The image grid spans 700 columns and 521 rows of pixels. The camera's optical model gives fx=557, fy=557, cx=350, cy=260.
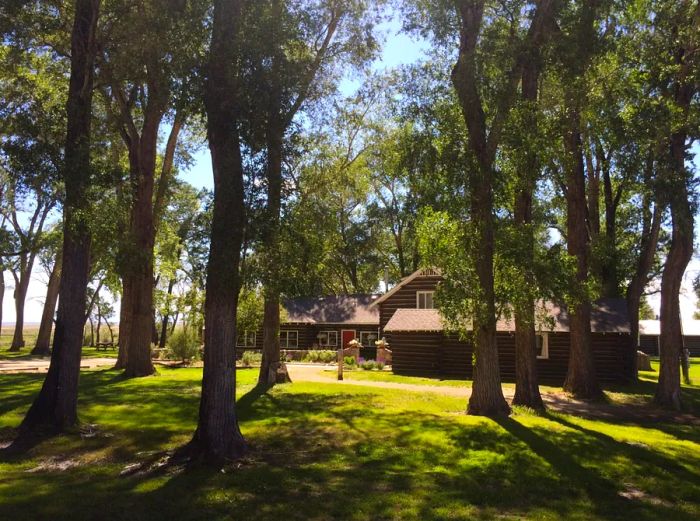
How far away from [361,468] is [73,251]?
8363mm

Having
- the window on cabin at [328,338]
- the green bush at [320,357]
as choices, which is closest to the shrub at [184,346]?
the green bush at [320,357]

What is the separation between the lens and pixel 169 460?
10297 millimetres

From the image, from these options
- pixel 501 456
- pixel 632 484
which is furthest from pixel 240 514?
pixel 632 484

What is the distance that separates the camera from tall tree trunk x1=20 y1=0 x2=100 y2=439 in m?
12.3

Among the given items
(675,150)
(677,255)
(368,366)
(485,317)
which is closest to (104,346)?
(368,366)

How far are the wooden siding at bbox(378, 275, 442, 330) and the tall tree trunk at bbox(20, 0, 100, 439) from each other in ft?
84.6

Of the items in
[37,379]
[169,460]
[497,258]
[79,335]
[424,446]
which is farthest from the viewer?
[37,379]

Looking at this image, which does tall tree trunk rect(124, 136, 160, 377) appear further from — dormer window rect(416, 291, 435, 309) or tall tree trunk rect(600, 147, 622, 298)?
tall tree trunk rect(600, 147, 622, 298)

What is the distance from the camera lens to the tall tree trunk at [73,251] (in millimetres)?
12266

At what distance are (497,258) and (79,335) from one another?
10606 mm

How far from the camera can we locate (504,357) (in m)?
28.6

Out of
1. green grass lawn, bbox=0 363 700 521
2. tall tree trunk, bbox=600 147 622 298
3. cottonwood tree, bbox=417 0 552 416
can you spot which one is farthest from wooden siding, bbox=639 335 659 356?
cottonwood tree, bbox=417 0 552 416

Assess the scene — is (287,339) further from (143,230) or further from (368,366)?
(143,230)

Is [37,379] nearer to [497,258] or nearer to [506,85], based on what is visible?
[497,258]
